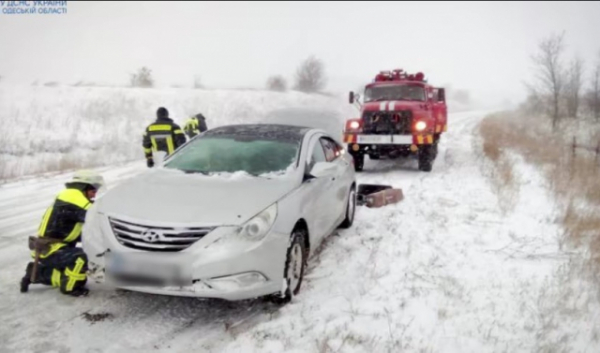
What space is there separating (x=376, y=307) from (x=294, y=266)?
80cm

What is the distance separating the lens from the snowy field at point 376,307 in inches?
134

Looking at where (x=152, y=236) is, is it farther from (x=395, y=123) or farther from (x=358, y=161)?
(x=358, y=161)

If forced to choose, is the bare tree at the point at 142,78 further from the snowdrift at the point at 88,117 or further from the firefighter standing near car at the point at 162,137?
the firefighter standing near car at the point at 162,137

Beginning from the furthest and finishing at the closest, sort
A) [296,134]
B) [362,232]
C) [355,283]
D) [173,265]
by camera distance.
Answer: [362,232] < [296,134] < [355,283] < [173,265]

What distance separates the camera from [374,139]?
1109 cm

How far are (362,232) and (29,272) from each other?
3970mm

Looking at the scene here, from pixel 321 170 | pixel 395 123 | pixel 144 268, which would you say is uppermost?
pixel 395 123

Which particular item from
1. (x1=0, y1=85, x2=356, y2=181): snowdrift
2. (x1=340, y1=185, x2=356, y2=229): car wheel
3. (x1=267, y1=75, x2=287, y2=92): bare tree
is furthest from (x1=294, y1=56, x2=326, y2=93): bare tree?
(x1=340, y1=185, x2=356, y2=229): car wheel

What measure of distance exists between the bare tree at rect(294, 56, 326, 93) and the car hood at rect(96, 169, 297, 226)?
44276 millimetres

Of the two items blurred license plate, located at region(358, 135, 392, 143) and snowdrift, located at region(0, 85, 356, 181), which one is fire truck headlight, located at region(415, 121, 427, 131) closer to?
blurred license plate, located at region(358, 135, 392, 143)

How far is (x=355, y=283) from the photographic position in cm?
455

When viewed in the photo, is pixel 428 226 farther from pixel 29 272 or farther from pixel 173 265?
pixel 29 272

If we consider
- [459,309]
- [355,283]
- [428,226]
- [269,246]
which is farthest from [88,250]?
[428,226]

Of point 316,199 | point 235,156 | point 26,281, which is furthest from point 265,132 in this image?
point 26,281
